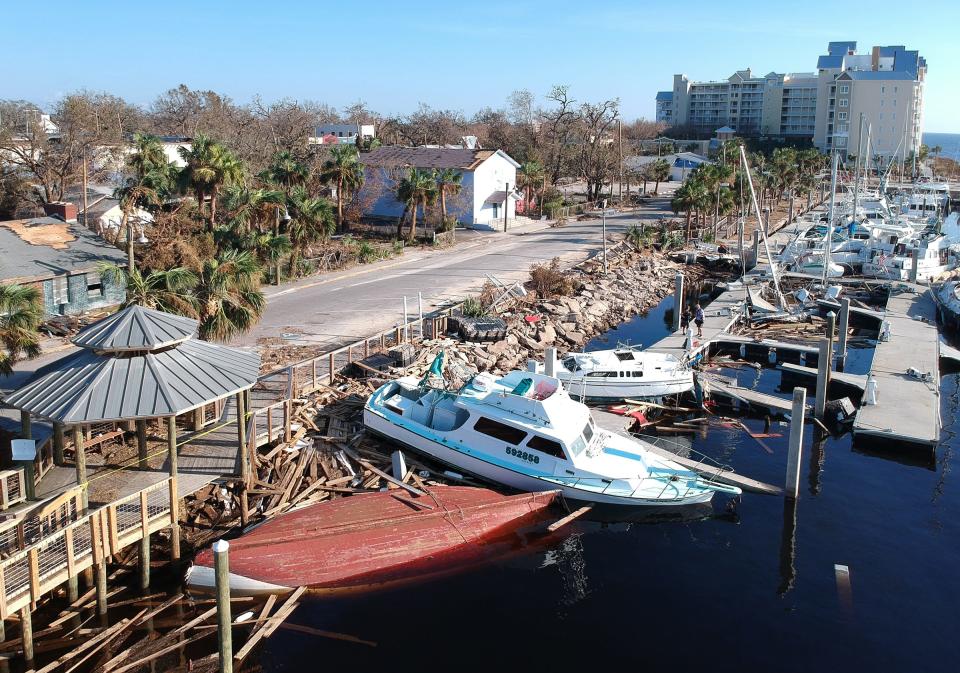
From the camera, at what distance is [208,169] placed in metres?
40.4

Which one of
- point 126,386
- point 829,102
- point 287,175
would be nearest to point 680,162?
point 829,102

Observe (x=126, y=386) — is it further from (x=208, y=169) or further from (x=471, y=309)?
(x=208, y=169)

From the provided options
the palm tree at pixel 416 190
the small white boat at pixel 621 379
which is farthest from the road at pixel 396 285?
the small white boat at pixel 621 379

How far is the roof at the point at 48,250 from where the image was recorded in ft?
103

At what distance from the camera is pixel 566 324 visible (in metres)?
39.5

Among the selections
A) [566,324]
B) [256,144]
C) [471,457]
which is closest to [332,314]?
[566,324]

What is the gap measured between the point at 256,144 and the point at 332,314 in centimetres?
3833

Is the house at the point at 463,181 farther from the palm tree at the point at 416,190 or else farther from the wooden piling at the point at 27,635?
the wooden piling at the point at 27,635

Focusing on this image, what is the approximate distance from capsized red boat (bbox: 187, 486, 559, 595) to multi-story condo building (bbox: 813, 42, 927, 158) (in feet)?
442

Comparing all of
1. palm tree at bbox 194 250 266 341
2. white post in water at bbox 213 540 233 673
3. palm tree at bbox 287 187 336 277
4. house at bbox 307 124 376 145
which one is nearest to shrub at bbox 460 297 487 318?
palm tree at bbox 287 187 336 277

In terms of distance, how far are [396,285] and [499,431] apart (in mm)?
21510

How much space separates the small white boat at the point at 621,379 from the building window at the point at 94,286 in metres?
18.9

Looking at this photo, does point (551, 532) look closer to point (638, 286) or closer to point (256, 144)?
point (638, 286)

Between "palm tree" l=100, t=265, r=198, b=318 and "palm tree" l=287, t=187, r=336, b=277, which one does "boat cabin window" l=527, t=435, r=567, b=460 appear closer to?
"palm tree" l=100, t=265, r=198, b=318
